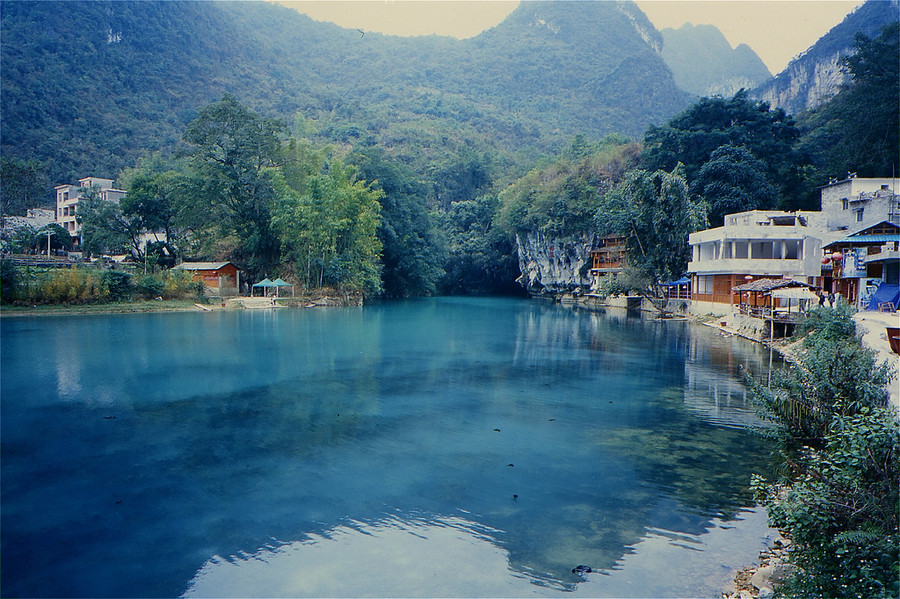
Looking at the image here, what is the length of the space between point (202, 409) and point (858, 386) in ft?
38.5

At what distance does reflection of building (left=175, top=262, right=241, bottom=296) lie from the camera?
40.8m

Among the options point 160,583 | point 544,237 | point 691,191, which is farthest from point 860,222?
point 160,583

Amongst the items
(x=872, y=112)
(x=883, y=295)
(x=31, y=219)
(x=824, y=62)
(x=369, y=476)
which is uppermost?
(x=824, y=62)

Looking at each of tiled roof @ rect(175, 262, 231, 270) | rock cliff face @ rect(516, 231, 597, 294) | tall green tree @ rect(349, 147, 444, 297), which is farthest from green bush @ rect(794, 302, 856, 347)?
tall green tree @ rect(349, 147, 444, 297)

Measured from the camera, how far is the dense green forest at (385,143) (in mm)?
39438

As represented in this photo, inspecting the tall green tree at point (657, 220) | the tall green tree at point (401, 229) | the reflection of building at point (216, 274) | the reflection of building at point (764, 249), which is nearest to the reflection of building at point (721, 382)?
the reflection of building at point (764, 249)

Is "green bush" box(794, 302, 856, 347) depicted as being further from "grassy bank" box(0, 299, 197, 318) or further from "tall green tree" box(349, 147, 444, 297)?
"tall green tree" box(349, 147, 444, 297)

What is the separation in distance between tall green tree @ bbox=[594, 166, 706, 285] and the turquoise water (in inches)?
761

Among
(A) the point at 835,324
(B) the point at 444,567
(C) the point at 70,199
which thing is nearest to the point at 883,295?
(A) the point at 835,324

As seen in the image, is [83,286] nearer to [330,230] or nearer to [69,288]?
[69,288]

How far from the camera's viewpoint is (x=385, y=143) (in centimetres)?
8006

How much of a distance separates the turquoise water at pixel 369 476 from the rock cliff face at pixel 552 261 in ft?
105

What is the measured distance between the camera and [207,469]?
9195mm

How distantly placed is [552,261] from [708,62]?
128367mm
